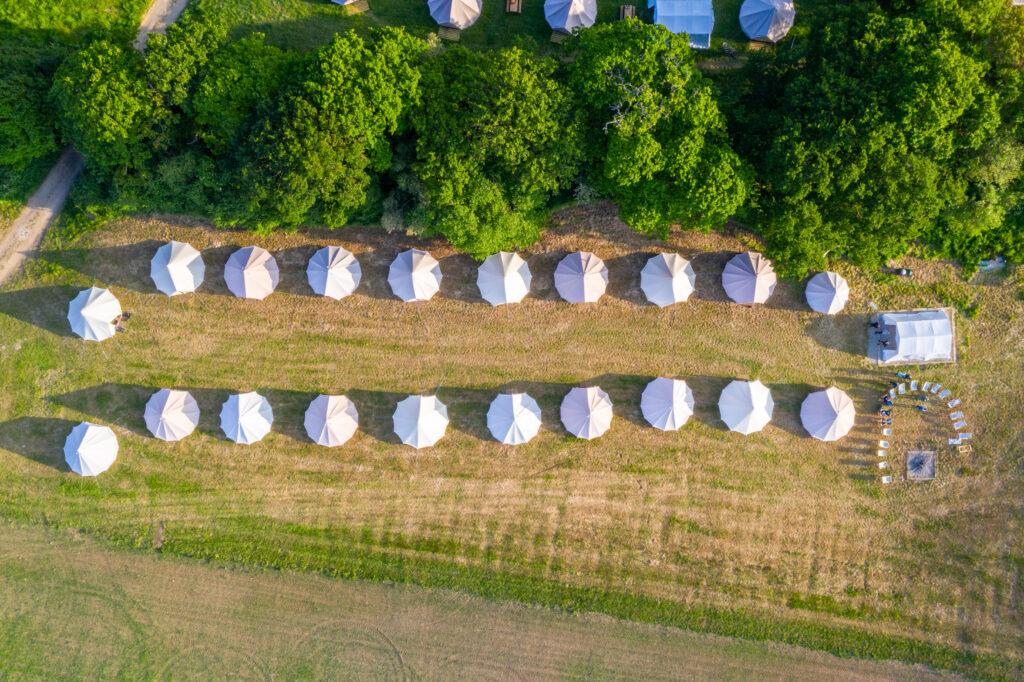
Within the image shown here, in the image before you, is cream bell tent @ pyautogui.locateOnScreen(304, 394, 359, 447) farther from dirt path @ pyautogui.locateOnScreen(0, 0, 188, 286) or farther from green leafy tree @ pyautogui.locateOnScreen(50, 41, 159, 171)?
dirt path @ pyautogui.locateOnScreen(0, 0, 188, 286)

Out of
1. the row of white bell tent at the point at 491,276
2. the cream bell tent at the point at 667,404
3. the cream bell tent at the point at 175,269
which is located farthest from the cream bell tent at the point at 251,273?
the cream bell tent at the point at 667,404

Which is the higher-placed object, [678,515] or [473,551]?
[678,515]

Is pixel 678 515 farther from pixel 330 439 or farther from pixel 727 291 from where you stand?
pixel 330 439

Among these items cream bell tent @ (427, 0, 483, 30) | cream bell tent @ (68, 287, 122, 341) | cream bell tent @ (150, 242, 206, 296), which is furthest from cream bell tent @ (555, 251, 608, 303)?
cream bell tent @ (68, 287, 122, 341)

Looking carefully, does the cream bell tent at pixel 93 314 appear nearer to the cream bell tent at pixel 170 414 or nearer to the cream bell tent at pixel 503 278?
the cream bell tent at pixel 170 414

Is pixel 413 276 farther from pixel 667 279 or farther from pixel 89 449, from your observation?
pixel 89 449

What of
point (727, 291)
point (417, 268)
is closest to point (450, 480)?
point (417, 268)
